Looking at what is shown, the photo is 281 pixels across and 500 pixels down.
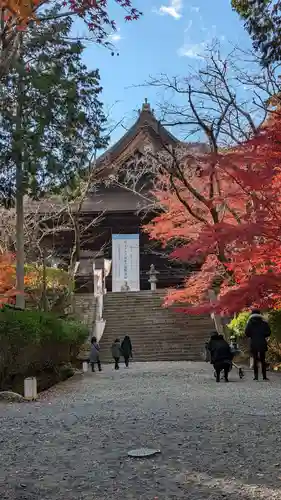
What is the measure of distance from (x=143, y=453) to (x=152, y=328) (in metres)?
16.9

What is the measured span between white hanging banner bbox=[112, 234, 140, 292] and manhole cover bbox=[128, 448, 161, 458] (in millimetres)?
21114

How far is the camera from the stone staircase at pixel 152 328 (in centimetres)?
1930

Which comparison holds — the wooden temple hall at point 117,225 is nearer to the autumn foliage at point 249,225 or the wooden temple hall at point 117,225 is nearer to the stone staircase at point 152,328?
the stone staircase at point 152,328

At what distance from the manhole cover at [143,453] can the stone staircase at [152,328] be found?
46.7ft

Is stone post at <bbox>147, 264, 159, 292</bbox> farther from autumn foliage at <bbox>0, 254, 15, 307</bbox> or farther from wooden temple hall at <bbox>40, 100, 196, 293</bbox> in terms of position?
autumn foliage at <bbox>0, 254, 15, 307</bbox>

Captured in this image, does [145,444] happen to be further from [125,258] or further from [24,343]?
[125,258]

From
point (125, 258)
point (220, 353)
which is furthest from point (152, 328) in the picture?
point (220, 353)

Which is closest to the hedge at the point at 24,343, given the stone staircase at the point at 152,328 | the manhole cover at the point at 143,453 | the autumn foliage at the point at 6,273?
the manhole cover at the point at 143,453

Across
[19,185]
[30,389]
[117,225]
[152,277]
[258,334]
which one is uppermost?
[117,225]

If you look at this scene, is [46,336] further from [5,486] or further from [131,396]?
[5,486]

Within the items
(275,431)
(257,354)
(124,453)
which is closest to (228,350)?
(257,354)

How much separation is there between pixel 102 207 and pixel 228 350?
1908cm

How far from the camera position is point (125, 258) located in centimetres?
2595

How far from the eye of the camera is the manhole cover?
4469 mm
